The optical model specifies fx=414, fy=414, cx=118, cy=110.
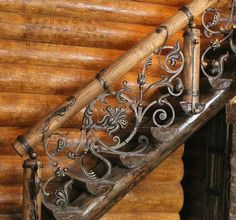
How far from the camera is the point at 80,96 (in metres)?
3.88

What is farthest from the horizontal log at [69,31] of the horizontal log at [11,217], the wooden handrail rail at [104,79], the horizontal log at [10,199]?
the horizontal log at [11,217]

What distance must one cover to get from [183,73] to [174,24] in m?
0.48

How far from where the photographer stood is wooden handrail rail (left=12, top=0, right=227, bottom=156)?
12.3ft

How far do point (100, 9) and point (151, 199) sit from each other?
2.53m

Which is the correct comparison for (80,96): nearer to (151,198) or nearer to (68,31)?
(68,31)

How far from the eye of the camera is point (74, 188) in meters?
4.35

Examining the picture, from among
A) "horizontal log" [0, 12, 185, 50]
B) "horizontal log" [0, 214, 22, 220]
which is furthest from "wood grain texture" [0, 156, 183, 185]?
"horizontal log" [0, 12, 185, 50]

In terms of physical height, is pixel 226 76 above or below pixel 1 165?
above

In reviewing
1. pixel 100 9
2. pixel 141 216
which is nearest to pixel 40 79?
pixel 100 9

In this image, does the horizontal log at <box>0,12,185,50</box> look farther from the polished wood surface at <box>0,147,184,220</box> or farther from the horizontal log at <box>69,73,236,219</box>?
the horizontal log at <box>69,73,236,219</box>

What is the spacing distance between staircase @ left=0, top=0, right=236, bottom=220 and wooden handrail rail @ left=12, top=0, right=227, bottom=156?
0.06ft

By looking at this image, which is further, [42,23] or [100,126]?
[42,23]

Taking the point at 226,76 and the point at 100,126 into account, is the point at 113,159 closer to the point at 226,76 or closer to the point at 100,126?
the point at 100,126

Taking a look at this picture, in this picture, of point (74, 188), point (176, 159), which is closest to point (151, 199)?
point (176, 159)
